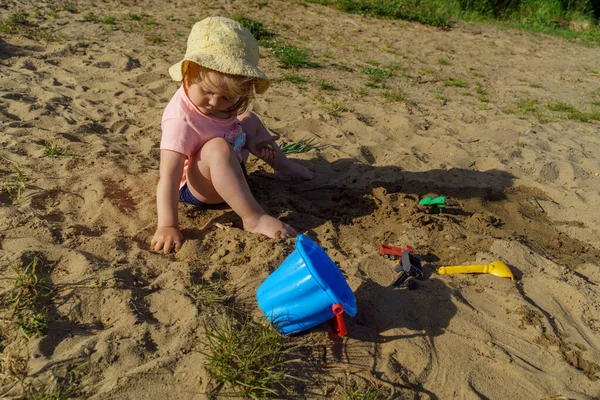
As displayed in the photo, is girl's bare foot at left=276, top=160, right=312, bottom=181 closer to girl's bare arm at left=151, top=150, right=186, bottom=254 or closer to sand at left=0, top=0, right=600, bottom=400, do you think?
sand at left=0, top=0, right=600, bottom=400

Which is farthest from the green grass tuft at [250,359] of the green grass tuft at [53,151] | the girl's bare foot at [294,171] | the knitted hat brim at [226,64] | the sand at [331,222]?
the green grass tuft at [53,151]

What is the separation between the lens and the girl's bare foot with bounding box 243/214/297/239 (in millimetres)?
2668

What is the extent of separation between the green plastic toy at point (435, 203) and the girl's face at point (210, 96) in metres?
1.18

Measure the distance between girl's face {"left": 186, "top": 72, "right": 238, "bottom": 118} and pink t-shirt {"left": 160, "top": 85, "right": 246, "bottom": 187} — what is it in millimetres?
34

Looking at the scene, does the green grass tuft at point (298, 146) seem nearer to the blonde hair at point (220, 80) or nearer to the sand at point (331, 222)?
the sand at point (331, 222)

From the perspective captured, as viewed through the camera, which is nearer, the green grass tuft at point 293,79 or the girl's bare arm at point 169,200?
the girl's bare arm at point 169,200

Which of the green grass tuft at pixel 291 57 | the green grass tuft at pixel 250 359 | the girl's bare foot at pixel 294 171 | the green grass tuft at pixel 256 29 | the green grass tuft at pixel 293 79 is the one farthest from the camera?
the green grass tuft at pixel 256 29

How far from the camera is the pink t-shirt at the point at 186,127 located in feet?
8.79

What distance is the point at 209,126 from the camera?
9.19ft

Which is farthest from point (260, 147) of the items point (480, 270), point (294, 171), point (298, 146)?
point (480, 270)

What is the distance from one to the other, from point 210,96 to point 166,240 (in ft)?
2.33

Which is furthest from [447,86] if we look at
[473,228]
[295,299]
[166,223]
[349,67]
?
[295,299]

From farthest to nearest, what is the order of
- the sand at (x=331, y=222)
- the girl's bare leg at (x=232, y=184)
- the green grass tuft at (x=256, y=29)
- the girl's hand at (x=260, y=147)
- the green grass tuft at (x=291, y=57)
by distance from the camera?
the green grass tuft at (x=256, y=29) → the green grass tuft at (x=291, y=57) → the girl's hand at (x=260, y=147) → the girl's bare leg at (x=232, y=184) → the sand at (x=331, y=222)

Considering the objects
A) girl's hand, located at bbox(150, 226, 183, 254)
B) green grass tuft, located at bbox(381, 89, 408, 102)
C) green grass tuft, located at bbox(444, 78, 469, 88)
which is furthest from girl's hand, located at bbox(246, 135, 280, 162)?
green grass tuft, located at bbox(444, 78, 469, 88)
